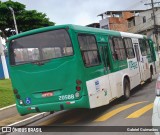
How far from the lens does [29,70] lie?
9.89 meters

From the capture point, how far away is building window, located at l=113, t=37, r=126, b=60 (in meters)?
12.7

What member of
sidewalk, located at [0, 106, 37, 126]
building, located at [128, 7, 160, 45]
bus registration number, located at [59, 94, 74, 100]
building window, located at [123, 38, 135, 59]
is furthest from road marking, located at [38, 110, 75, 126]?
building, located at [128, 7, 160, 45]

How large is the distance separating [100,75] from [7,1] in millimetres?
37888

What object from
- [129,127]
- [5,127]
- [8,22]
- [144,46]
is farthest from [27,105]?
[8,22]

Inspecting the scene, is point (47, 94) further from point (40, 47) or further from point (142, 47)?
point (142, 47)

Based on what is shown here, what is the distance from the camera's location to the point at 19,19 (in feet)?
147

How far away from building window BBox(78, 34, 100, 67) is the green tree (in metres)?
35.0

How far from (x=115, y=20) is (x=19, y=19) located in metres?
24.8

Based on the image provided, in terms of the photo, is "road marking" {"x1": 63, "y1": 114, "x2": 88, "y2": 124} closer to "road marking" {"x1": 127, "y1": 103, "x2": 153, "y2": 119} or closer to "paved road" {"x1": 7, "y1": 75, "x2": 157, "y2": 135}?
"paved road" {"x1": 7, "y1": 75, "x2": 157, "y2": 135}

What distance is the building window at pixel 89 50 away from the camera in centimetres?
976

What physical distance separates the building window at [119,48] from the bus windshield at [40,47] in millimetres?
3553

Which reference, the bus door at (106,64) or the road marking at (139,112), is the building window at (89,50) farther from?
the road marking at (139,112)

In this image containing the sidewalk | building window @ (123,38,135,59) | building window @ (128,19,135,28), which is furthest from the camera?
building window @ (128,19,135,28)

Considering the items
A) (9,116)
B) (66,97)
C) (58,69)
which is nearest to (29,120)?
(9,116)
